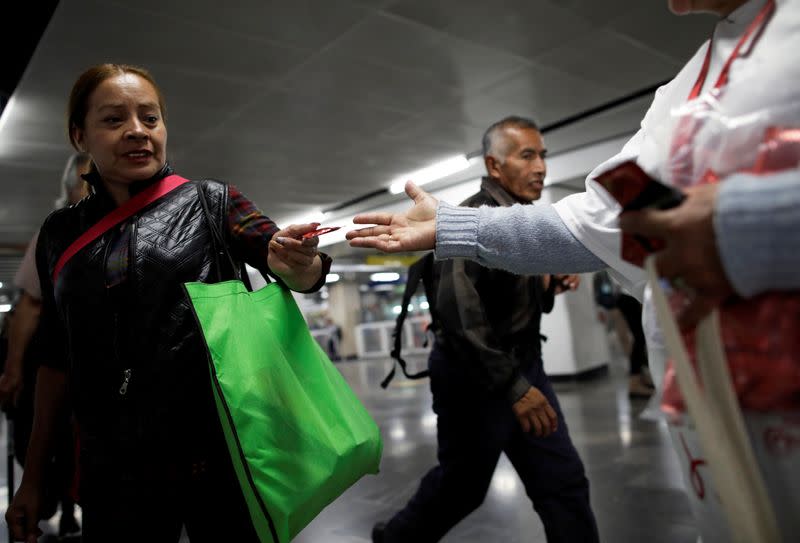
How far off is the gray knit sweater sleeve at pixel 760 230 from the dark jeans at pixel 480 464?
137 centimetres

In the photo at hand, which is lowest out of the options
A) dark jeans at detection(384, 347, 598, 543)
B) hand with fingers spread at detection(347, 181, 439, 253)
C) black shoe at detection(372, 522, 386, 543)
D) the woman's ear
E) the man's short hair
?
black shoe at detection(372, 522, 386, 543)

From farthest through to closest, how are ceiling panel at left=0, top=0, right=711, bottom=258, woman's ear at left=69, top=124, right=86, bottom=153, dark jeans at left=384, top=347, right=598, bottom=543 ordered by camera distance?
ceiling panel at left=0, top=0, right=711, bottom=258 → dark jeans at left=384, top=347, right=598, bottom=543 → woman's ear at left=69, top=124, right=86, bottom=153

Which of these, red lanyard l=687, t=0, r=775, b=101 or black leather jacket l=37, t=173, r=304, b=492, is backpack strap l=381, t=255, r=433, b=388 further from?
red lanyard l=687, t=0, r=775, b=101

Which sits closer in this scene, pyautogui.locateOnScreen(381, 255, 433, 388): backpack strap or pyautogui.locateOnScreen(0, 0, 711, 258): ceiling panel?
pyautogui.locateOnScreen(381, 255, 433, 388): backpack strap

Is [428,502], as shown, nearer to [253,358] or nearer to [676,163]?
[253,358]

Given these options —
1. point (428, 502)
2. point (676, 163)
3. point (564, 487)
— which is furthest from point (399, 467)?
point (676, 163)

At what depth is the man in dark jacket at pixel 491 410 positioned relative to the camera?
1.88 m

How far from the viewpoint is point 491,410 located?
2.03 metres

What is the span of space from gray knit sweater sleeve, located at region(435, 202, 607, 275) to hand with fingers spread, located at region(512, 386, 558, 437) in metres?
0.80

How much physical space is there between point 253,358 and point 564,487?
126 centimetres

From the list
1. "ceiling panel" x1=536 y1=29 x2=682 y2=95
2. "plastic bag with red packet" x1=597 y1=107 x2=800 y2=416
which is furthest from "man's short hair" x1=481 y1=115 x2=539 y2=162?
"ceiling panel" x1=536 y1=29 x2=682 y2=95

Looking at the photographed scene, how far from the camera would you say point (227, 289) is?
4.00 ft

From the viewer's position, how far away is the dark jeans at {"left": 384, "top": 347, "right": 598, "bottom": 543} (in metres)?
1.87

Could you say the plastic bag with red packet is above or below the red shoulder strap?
below
